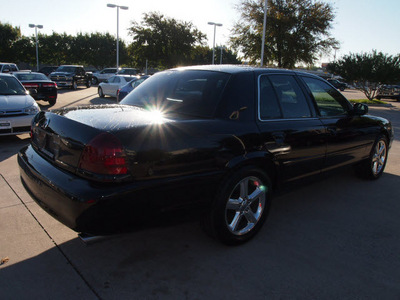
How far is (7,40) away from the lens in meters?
42.2

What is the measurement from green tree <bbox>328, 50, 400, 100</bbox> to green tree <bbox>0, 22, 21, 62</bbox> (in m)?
39.8

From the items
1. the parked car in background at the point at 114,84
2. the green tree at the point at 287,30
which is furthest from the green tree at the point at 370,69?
the parked car in background at the point at 114,84

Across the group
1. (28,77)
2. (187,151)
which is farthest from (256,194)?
(28,77)

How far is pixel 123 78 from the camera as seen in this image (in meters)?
18.2

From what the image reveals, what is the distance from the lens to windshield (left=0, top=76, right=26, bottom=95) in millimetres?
7559

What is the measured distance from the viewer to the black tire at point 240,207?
2.78 metres

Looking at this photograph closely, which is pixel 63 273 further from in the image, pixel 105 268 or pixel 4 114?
pixel 4 114

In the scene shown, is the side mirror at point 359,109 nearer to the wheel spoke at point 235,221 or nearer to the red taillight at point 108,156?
the wheel spoke at point 235,221

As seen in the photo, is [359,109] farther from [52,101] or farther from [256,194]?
[52,101]

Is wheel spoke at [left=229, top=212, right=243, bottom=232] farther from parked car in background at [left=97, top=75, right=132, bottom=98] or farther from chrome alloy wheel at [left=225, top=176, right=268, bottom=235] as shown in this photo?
parked car in background at [left=97, top=75, right=132, bottom=98]

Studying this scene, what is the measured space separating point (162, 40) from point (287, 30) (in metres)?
13.5

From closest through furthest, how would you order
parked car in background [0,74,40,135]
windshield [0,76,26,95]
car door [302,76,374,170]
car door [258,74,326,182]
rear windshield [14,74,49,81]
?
car door [258,74,326,182]
car door [302,76,374,170]
parked car in background [0,74,40,135]
windshield [0,76,26,95]
rear windshield [14,74,49,81]

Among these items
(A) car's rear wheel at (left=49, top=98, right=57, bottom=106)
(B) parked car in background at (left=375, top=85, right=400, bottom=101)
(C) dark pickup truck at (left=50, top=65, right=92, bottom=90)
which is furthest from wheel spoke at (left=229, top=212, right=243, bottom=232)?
(B) parked car in background at (left=375, top=85, right=400, bottom=101)

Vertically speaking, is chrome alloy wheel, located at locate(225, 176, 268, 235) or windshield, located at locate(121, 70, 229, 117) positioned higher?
windshield, located at locate(121, 70, 229, 117)
